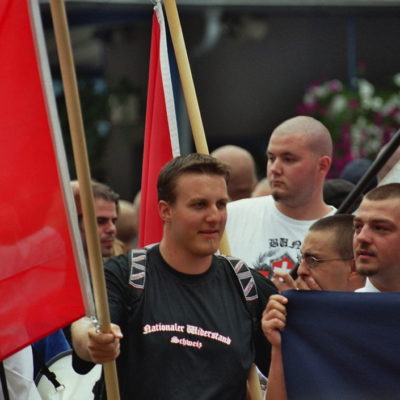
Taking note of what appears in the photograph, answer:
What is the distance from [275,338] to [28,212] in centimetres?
104

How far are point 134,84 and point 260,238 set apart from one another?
908 centimetres

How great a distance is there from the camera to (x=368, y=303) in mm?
4945

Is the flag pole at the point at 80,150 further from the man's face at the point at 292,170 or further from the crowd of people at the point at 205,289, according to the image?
the man's face at the point at 292,170

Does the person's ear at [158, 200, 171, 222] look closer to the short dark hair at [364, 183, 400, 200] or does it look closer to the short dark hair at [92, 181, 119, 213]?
the short dark hair at [364, 183, 400, 200]

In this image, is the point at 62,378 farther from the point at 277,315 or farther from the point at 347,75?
the point at 347,75

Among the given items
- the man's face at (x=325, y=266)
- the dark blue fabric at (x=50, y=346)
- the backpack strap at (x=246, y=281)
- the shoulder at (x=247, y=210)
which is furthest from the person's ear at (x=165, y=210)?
the shoulder at (x=247, y=210)

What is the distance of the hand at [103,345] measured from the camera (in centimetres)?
452

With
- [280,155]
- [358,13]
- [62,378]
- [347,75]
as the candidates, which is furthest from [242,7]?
[62,378]

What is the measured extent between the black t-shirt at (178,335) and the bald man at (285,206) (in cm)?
149

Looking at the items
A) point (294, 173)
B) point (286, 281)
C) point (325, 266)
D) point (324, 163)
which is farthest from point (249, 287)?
point (324, 163)

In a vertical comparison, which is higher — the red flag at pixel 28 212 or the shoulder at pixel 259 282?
the red flag at pixel 28 212

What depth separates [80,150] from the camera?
435 cm

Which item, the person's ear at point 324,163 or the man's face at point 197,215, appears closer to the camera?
the man's face at point 197,215

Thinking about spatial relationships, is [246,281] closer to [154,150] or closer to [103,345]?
[103,345]
